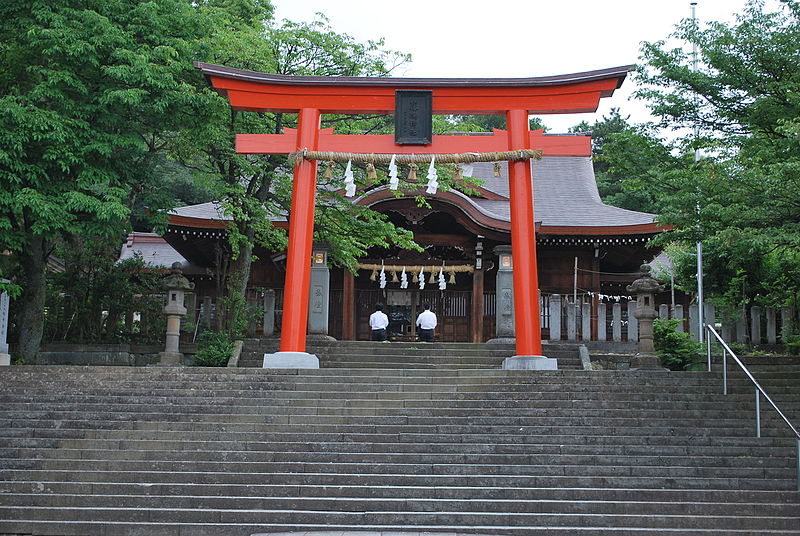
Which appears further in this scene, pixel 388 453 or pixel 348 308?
pixel 348 308

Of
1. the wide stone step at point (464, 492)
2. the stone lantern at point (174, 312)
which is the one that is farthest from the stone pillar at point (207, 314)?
the wide stone step at point (464, 492)

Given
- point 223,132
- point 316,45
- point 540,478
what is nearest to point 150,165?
point 223,132

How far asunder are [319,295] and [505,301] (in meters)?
3.93

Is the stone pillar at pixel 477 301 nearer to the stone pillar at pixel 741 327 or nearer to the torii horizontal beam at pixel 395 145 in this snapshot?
the torii horizontal beam at pixel 395 145

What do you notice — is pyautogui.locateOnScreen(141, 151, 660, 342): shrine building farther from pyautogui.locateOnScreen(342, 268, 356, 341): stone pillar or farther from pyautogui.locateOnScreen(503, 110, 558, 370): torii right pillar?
pyautogui.locateOnScreen(503, 110, 558, 370): torii right pillar

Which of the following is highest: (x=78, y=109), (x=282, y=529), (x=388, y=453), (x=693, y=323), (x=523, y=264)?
(x=78, y=109)

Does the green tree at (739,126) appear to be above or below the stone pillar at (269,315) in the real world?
above

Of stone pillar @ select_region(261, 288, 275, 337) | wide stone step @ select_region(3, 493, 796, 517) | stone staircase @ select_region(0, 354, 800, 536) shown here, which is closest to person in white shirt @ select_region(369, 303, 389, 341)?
stone pillar @ select_region(261, 288, 275, 337)

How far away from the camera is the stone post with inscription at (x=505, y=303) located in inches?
664

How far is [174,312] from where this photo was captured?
1456cm

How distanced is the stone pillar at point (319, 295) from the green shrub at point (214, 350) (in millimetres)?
2646

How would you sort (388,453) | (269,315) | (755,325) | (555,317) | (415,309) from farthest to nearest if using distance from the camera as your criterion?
(415,309) → (269,315) → (555,317) → (755,325) → (388,453)

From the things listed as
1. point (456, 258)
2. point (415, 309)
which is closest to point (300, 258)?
point (415, 309)

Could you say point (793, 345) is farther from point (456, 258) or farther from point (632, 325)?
point (456, 258)
